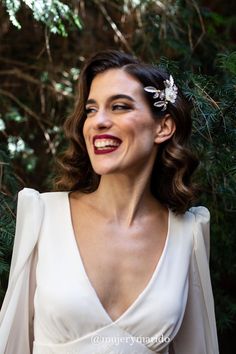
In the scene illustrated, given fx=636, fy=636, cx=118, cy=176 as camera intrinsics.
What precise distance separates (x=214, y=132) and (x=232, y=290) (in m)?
1.06

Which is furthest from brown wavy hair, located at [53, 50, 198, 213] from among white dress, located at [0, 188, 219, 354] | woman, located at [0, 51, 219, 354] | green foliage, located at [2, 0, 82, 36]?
green foliage, located at [2, 0, 82, 36]

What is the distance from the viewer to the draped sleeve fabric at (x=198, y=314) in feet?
6.01

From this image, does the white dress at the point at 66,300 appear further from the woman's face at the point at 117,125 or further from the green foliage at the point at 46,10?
the green foliage at the point at 46,10

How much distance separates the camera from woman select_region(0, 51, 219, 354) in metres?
1.64

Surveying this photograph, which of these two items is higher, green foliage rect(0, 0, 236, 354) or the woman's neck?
green foliage rect(0, 0, 236, 354)

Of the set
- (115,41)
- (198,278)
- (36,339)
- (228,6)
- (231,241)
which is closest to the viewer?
(36,339)

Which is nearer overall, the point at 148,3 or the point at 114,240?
the point at 114,240

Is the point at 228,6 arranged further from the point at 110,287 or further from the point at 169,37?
the point at 110,287

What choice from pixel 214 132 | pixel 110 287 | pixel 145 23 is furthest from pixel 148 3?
pixel 110 287

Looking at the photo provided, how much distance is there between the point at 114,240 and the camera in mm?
1760

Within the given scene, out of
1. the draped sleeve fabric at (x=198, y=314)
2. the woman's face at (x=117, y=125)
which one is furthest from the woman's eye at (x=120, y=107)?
the draped sleeve fabric at (x=198, y=314)

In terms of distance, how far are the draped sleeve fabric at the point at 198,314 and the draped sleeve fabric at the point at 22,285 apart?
0.45 m

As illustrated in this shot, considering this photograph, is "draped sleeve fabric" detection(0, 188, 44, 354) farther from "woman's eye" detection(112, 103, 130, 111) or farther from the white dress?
"woman's eye" detection(112, 103, 130, 111)

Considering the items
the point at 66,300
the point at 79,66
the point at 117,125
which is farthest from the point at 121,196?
the point at 79,66
